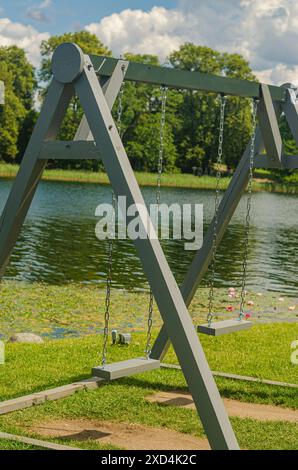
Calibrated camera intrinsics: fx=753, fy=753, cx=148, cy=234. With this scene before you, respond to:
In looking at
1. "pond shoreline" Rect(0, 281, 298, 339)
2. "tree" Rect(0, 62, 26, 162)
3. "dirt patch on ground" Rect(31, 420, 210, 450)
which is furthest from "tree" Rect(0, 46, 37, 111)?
"dirt patch on ground" Rect(31, 420, 210, 450)

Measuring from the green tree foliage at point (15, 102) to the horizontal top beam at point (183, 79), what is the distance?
55.3 meters

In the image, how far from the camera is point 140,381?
7.70m

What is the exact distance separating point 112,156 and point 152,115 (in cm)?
5734

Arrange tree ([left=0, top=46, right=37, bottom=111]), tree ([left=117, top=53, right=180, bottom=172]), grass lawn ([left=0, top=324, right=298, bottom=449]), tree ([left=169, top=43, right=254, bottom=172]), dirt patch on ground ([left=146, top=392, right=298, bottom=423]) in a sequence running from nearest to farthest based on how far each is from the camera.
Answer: grass lawn ([left=0, top=324, right=298, bottom=449]), dirt patch on ground ([left=146, top=392, right=298, bottom=423]), tree ([left=117, top=53, right=180, bottom=172]), tree ([left=169, top=43, right=254, bottom=172]), tree ([left=0, top=46, right=37, bottom=111])

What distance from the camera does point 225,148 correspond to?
67562 millimetres

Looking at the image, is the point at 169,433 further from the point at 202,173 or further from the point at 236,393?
the point at 202,173

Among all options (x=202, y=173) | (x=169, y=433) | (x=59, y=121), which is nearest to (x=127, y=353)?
(x=169, y=433)

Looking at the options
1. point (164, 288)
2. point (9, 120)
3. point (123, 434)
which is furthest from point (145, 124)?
point (164, 288)

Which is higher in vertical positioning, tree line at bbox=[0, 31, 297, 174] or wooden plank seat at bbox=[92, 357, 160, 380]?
tree line at bbox=[0, 31, 297, 174]

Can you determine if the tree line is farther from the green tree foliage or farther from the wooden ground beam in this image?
the wooden ground beam

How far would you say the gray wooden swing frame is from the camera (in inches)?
190

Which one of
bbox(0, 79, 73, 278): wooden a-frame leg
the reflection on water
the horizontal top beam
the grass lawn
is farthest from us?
the reflection on water

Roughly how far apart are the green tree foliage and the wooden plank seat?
5641 centimetres

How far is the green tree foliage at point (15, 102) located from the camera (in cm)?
6144
